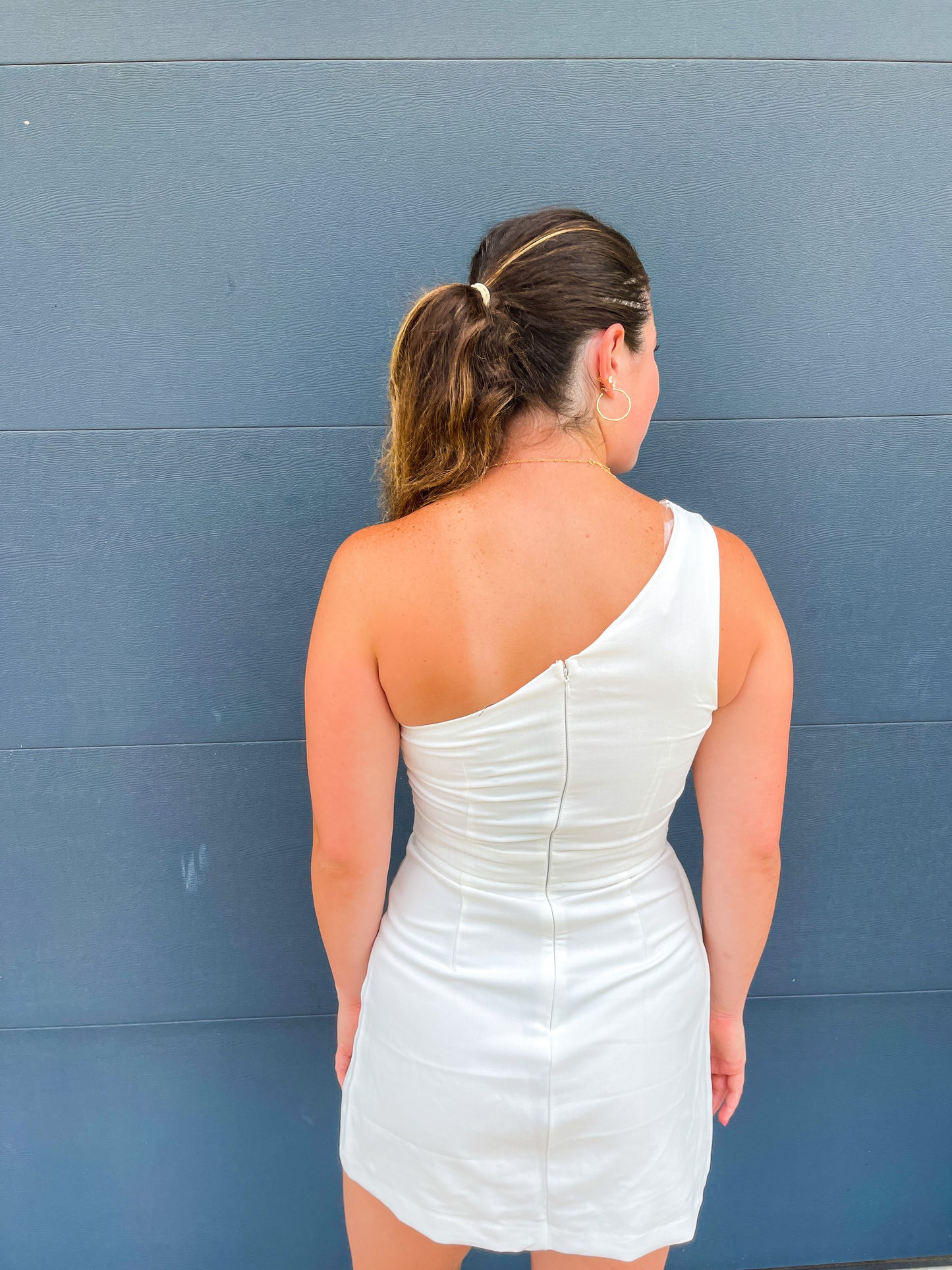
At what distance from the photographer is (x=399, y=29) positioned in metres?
1.24

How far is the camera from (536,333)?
2.97 feet

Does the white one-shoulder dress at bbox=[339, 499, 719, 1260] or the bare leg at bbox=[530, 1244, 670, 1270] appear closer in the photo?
the white one-shoulder dress at bbox=[339, 499, 719, 1260]

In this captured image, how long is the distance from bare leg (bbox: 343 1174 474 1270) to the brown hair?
91 centimetres

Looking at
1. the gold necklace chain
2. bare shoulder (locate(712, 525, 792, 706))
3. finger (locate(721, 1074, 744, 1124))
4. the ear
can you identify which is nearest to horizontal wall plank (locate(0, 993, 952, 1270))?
finger (locate(721, 1074, 744, 1124))

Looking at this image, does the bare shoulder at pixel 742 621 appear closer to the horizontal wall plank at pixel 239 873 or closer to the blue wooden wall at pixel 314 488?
the blue wooden wall at pixel 314 488

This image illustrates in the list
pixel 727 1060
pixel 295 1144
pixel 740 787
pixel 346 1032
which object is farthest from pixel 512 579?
pixel 295 1144

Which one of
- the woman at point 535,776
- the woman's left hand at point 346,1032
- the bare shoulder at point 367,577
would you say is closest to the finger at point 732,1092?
the woman at point 535,776

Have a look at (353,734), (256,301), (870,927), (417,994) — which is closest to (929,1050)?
(870,927)

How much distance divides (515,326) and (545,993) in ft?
2.44

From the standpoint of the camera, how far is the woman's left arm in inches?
36.6

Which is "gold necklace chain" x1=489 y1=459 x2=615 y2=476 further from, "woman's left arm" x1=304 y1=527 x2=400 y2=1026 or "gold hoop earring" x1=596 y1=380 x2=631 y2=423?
"woman's left arm" x1=304 y1=527 x2=400 y2=1026

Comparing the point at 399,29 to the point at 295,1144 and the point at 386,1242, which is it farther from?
the point at 295,1144

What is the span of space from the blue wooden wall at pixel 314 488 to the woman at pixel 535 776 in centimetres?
39

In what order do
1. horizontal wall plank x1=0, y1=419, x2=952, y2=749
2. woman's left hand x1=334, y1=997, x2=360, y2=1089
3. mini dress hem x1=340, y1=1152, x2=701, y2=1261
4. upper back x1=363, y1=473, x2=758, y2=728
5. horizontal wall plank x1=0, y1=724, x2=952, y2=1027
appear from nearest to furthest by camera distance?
upper back x1=363, y1=473, x2=758, y2=728 < mini dress hem x1=340, y1=1152, x2=701, y2=1261 < woman's left hand x1=334, y1=997, x2=360, y2=1089 < horizontal wall plank x1=0, y1=419, x2=952, y2=749 < horizontal wall plank x1=0, y1=724, x2=952, y2=1027
